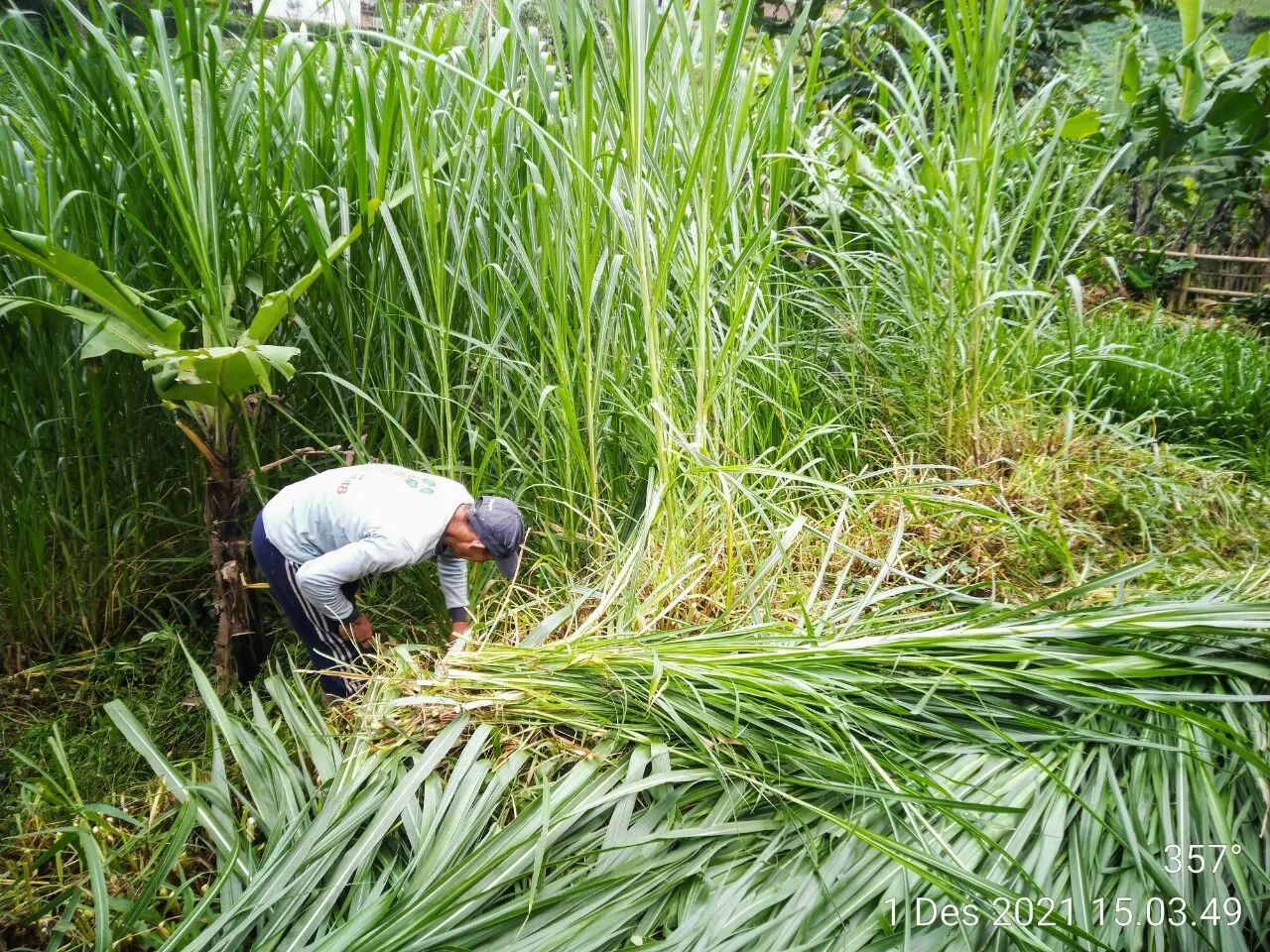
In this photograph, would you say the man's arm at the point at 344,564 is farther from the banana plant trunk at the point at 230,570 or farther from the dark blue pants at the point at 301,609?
the banana plant trunk at the point at 230,570

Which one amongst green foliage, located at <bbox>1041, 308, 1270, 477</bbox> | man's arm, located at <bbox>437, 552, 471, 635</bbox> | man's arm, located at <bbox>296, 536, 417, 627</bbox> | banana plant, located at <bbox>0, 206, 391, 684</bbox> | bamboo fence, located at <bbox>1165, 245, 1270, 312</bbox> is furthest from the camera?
bamboo fence, located at <bbox>1165, 245, 1270, 312</bbox>

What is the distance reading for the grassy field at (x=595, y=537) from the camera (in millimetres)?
1427

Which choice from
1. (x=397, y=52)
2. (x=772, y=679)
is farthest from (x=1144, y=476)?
(x=397, y=52)

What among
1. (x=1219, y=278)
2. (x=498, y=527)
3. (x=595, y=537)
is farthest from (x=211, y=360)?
(x=1219, y=278)

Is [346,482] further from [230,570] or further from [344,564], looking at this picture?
[230,570]

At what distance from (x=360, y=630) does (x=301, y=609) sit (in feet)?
0.48

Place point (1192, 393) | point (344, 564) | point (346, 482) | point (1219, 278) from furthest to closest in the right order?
point (1219, 278) < point (1192, 393) < point (346, 482) < point (344, 564)

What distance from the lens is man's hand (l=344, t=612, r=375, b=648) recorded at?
80.4 inches

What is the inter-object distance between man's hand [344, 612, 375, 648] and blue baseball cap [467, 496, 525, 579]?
380mm

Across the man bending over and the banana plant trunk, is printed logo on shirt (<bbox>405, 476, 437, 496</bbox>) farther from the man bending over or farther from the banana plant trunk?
the banana plant trunk

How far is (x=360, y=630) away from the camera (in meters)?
2.09

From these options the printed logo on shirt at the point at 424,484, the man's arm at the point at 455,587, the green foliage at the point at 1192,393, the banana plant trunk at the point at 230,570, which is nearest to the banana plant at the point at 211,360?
the banana plant trunk at the point at 230,570

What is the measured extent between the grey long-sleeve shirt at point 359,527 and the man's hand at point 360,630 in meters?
0.05

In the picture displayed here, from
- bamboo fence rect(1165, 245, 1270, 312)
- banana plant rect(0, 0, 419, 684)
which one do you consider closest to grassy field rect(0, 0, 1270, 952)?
banana plant rect(0, 0, 419, 684)
